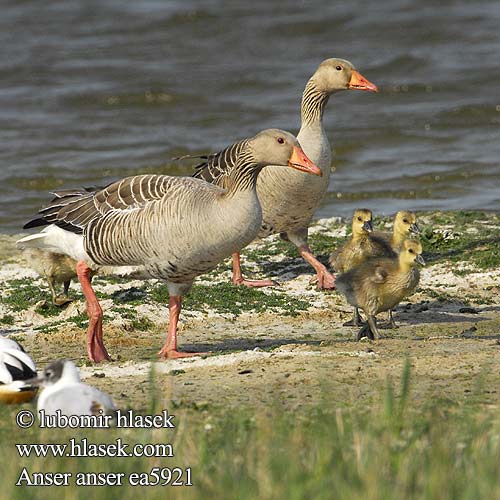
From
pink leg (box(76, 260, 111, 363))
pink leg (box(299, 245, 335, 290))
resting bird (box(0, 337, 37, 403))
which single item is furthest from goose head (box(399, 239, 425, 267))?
resting bird (box(0, 337, 37, 403))

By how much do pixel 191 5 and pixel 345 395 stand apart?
78.5 ft

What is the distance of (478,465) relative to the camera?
4934 millimetres

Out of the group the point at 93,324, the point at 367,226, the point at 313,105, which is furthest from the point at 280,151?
the point at 313,105

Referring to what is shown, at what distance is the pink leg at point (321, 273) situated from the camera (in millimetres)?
11148

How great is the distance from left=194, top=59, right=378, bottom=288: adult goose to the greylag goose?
6.33ft

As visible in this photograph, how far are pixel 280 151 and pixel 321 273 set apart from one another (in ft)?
9.44

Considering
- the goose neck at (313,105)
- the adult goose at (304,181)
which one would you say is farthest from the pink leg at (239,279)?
the goose neck at (313,105)

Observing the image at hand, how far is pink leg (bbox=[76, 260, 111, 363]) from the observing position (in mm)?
8695

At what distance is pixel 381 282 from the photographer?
9.20 meters

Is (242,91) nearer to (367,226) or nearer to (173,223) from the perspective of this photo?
(367,226)

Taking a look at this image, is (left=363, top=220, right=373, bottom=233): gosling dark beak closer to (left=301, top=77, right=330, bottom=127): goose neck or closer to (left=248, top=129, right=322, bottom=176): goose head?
(left=301, top=77, right=330, bottom=127): goose neck

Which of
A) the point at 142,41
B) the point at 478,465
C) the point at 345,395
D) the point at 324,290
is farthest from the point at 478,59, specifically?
the point at 478,465

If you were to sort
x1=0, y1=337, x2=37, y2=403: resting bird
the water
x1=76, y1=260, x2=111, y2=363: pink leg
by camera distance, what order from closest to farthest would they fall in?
x1=0, y1=337, x2=37, y2=403: resting bird → x1=76, y1=260, x2=111, y2=363: pink leg → the water

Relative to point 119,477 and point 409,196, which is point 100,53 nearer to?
point 409,196
